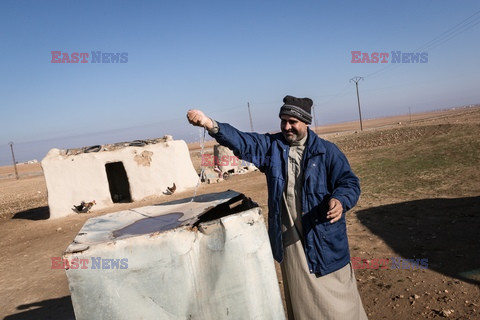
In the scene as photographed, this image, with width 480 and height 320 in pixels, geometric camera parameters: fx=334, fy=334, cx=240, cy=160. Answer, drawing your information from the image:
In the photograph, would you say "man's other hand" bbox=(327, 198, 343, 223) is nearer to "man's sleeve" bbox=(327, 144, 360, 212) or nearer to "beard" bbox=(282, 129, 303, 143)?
"man's sleeve" bbox=(327, 144, 360, 212)

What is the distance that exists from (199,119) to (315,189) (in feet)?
2.86

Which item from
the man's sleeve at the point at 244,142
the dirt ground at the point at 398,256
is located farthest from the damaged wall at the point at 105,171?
the man's sleeve at the point at 244,142

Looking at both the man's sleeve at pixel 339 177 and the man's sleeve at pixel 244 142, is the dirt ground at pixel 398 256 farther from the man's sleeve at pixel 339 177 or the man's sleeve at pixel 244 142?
the man's sleeve at pixel 244 142

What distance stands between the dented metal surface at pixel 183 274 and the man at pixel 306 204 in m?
0.35

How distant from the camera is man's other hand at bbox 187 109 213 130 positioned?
205cm

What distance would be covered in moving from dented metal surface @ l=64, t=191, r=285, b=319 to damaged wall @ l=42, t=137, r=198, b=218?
932cm

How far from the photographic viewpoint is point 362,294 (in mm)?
3605

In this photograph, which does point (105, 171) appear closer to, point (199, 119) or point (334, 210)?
point (199, 119)

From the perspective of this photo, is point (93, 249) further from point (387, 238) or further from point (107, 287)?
point (387, 238)

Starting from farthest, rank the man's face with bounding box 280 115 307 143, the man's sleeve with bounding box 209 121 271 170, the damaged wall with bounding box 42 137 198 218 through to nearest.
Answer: the damaged wall with bounding box 42 137 198 218 < the man's face with bounding box 280 115 307 143 < the man's sleeve with bounding box 209 121 271 170

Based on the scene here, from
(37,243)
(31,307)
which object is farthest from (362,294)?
(37,243)

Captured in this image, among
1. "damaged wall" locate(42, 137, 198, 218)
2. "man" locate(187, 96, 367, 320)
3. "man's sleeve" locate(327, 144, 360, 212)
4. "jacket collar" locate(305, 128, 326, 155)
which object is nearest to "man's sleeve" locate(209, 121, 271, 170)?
"man" locate(187, 96, 367, 320)

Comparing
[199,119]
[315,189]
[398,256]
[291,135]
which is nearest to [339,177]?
[315,189]

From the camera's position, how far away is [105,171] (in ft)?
34.8
